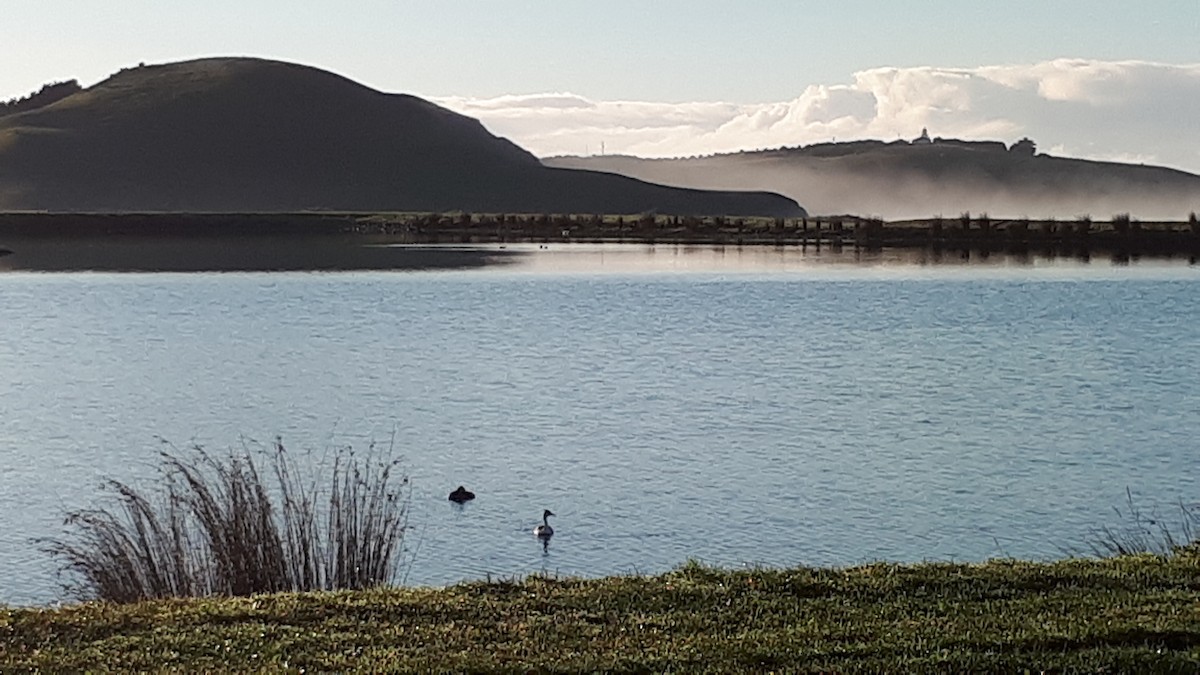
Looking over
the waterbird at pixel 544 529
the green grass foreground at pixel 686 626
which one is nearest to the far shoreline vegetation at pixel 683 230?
the waterbird at pixel 544 529

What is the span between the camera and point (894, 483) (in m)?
20.3

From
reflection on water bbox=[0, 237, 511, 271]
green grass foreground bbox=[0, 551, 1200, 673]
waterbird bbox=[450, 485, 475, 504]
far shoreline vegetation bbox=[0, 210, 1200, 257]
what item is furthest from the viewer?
far shoreline vegetation bbox=[0, 210, 1200, 257]

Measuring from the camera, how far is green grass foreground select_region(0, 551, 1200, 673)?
8258mm

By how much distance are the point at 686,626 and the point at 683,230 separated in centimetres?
10597

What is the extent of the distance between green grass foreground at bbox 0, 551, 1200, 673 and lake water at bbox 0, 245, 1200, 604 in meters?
5.54

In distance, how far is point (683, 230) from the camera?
376ft

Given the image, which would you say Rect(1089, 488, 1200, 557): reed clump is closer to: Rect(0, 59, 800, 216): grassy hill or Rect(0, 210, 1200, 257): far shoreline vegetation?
Rect(0, 210, 1200, 257): far shoreline vegetation

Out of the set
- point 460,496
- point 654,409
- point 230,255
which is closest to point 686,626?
point 460,496

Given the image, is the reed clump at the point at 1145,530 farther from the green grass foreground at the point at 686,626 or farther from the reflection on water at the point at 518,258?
the reflection on water at the point at 518,258

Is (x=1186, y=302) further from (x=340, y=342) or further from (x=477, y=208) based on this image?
(x=477, y=208)

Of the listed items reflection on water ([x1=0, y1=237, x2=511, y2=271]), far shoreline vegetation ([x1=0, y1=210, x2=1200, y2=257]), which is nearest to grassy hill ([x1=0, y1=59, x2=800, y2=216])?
far shoreline vegetation ([x1=0, y1=210, x2=1200, y2=257])

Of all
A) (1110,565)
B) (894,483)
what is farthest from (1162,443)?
(1110,565)

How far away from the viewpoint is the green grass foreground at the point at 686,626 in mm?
8258

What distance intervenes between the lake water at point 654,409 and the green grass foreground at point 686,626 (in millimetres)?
5536
